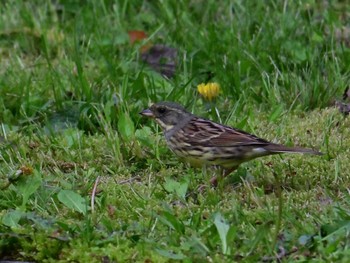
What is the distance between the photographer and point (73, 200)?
5.39m

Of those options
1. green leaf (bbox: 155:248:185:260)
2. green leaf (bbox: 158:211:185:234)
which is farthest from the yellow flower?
green leaf (bbox: 155:248:185:260)

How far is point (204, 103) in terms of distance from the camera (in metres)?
7.31

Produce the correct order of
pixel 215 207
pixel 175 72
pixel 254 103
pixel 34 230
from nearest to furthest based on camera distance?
pixel 34 230
pixel 215 207
pixel 254 103
pixel 175 72

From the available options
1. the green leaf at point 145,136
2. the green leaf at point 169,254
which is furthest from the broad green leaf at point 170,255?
the green leaf at point 145,136

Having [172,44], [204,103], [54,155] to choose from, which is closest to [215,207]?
[54,155]

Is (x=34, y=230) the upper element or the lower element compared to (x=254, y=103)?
upper

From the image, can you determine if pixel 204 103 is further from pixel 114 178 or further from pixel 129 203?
pixel 129 203

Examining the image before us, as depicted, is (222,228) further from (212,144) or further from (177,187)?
(212,144)

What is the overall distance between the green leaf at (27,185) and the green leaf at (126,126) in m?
1.04

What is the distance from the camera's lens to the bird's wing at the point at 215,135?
599 cm

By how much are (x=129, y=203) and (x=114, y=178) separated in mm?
555

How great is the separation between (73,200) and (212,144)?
111cm

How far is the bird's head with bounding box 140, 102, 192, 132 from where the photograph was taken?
21.4ft

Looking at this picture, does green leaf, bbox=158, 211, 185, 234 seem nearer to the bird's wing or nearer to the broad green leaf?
the broad green leaf
